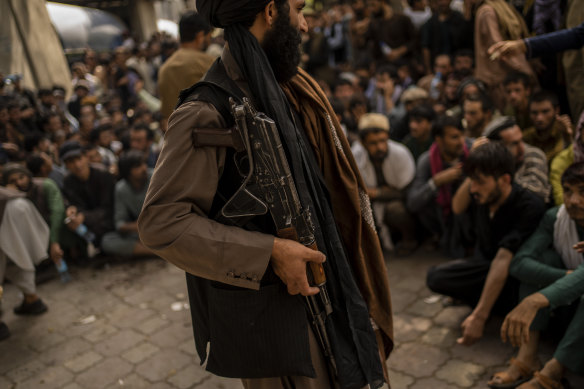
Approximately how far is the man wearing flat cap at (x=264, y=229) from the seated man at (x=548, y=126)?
276cm

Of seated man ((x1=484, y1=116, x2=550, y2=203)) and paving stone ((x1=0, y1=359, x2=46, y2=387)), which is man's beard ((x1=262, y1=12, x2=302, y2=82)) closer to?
seated man ((x1=484, y1=116, x2=550, y2=203))

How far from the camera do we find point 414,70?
751cm

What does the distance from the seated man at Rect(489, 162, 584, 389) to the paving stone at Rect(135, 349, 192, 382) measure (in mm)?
2034

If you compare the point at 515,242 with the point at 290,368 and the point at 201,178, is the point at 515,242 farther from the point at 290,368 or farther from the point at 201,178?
the point at 201,178

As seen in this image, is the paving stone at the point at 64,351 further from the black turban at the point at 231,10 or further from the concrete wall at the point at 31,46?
the concrete wall at the point at 31,46

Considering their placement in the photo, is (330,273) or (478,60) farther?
(478,60)

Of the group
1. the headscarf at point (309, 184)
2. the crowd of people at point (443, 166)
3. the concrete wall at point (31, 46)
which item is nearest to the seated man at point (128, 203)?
the crowd of people at point (443, 166)

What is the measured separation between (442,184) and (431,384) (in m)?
1.93

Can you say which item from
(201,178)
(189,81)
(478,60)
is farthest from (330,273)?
(478,60)

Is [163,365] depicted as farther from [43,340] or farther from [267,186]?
[267,186]

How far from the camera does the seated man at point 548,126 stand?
3.94m

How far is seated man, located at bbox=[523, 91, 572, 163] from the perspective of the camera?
3.94 meters

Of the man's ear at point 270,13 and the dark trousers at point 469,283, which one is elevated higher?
the man's ear at point 270,13

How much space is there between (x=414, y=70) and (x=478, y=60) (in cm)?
223
